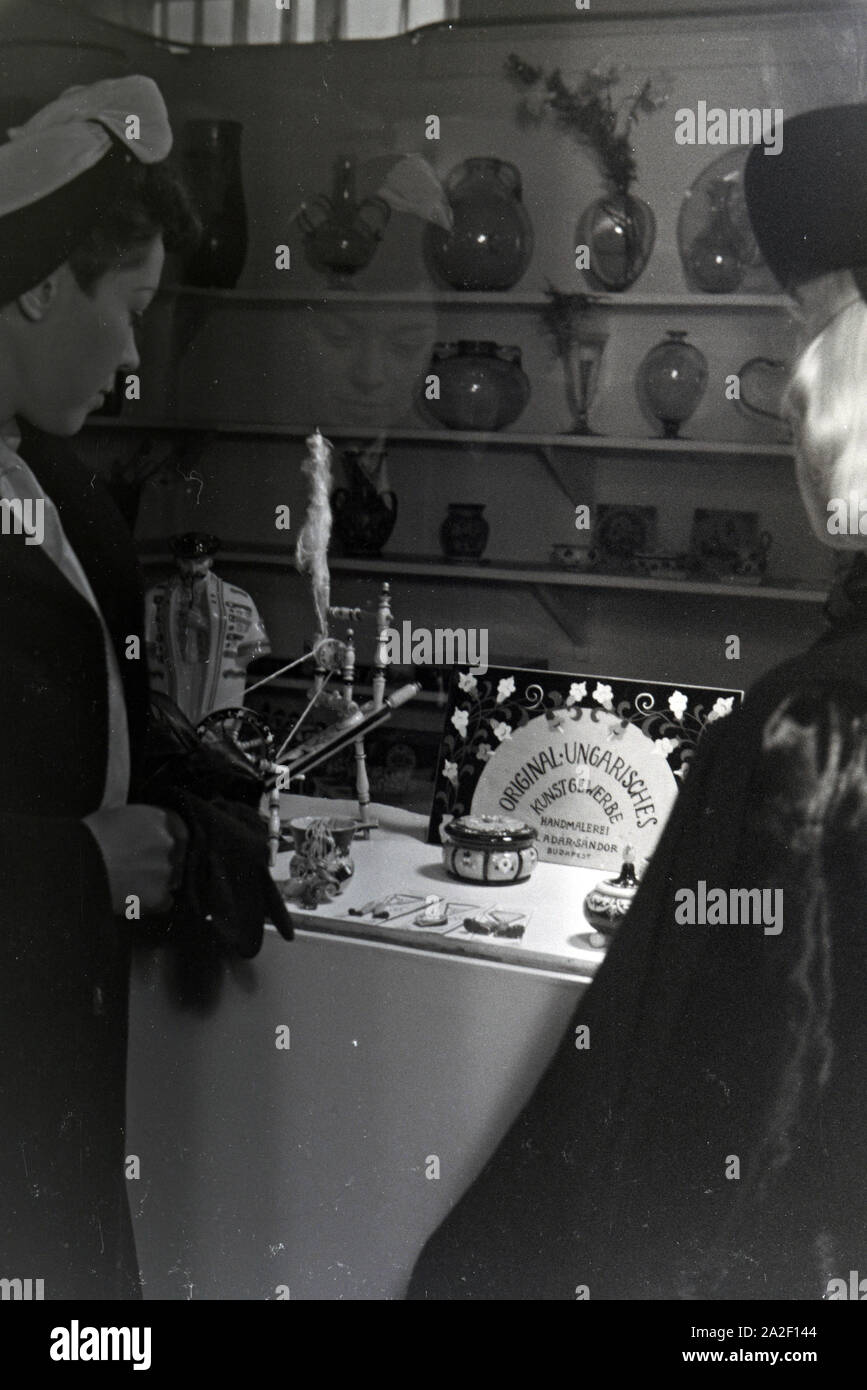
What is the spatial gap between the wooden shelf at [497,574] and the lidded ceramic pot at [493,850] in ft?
0.89

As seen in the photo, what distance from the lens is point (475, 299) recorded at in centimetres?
132

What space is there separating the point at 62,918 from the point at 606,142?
1035 millimetres

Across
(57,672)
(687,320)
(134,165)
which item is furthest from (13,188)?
(687,320)

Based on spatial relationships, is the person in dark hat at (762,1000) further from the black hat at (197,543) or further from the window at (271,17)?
the black hat at (197,543)

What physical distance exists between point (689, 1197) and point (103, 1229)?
2.23 ft

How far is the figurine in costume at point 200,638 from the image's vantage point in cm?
138

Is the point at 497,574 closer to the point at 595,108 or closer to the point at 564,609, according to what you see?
the point at 564,609

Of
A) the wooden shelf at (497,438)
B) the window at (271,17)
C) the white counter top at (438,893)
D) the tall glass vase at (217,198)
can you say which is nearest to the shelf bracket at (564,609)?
the wooden shelf at (497,438)

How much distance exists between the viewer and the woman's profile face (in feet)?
4.42

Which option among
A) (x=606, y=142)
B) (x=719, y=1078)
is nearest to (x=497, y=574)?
(x=606, y=142)

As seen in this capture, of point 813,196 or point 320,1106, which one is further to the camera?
point 320,1106

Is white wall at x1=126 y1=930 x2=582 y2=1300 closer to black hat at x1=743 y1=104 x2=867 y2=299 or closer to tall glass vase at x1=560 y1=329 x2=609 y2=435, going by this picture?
tall glass vase at x1=560 y1=329 x2=609 y2=435
